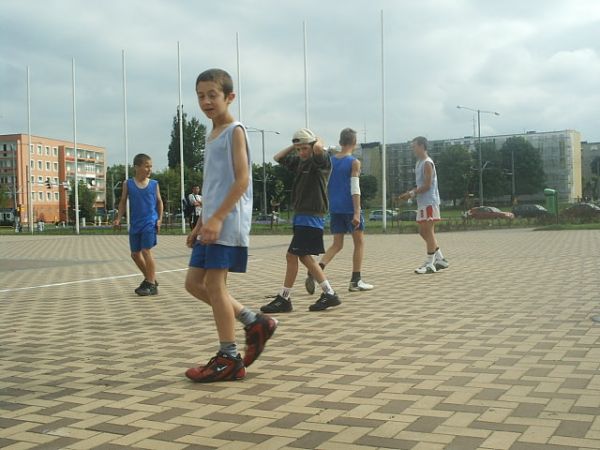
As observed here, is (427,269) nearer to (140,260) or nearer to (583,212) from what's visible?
(140,260)

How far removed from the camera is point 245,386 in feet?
14.2

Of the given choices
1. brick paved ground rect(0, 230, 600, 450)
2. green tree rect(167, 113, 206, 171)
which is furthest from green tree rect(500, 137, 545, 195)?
brick paved ground rect(0, 230, 600, 450)

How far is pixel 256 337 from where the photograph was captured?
4.69 m

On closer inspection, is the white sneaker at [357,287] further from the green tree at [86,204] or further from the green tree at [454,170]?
the green tree at [86,204]

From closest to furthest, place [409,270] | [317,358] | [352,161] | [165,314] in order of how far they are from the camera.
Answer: [317,358] → [165,314] → [352,161] → [409,270]

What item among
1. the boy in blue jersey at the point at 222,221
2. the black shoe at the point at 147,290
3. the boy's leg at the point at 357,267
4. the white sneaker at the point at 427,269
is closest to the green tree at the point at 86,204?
the white sneaker at the point at 427,269

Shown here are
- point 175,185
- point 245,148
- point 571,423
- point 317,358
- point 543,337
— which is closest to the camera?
point 571,423

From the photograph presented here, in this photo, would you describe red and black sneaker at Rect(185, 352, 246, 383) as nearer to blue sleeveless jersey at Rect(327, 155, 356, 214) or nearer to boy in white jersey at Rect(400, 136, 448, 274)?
blue sleeveless jersey at Rect(327, 155, 356, 214)

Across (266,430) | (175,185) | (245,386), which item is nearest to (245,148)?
(245,386)

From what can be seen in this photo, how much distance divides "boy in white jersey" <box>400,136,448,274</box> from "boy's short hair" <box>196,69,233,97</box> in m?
6.72

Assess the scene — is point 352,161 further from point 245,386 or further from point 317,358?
point 245,386

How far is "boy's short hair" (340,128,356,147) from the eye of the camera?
8586mm

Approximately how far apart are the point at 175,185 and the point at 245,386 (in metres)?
100

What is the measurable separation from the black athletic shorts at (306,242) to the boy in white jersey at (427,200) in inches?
156
